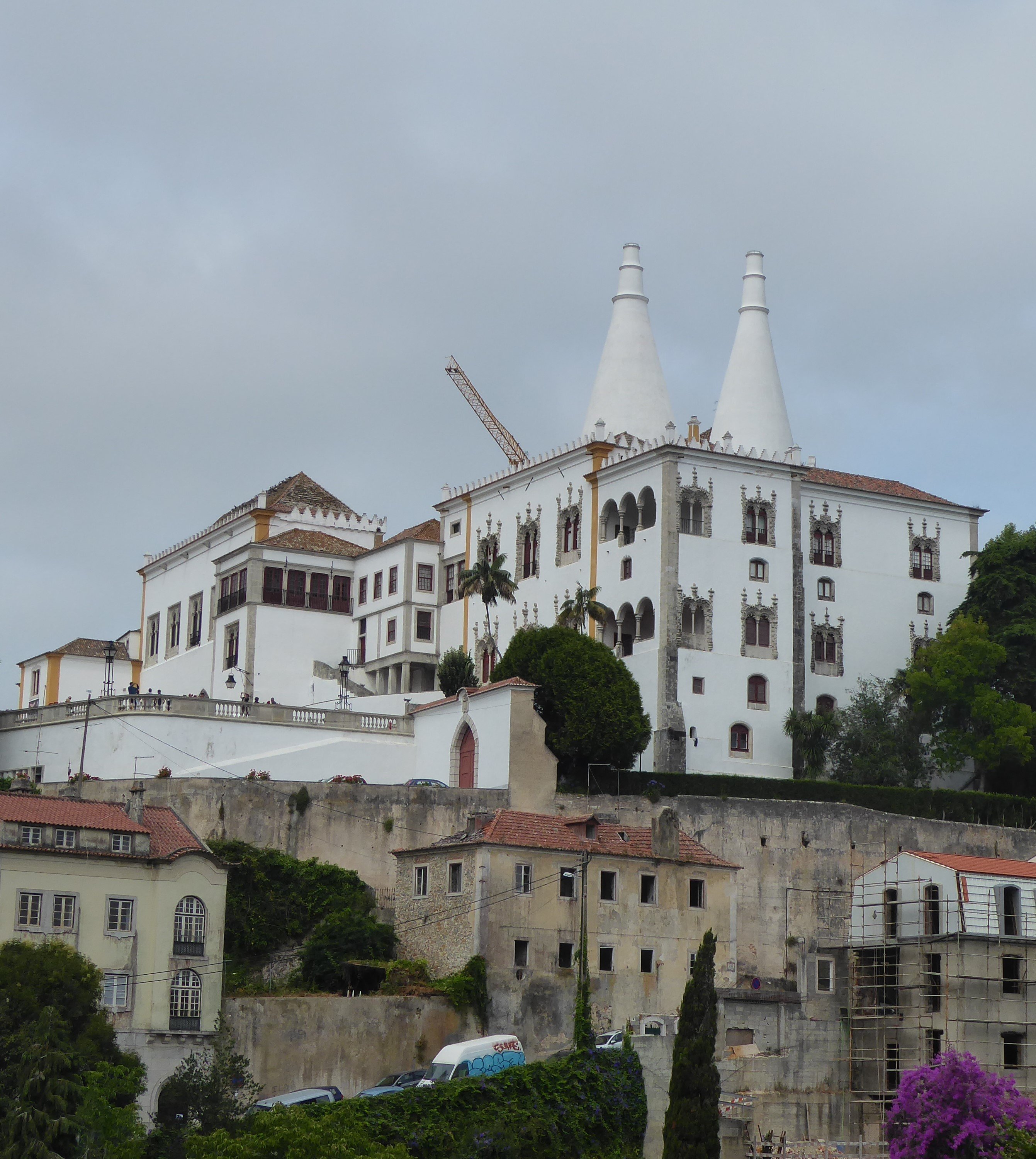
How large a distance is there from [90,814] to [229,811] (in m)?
8.38

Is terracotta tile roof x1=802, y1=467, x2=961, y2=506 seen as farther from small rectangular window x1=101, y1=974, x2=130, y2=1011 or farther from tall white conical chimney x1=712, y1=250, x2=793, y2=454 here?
small rectangular window x1=101, y1=974, x2=130, y2=1011

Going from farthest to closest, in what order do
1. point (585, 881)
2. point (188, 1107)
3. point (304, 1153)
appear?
point (585, 881) < point (188, 1107) < point (304, 1153)

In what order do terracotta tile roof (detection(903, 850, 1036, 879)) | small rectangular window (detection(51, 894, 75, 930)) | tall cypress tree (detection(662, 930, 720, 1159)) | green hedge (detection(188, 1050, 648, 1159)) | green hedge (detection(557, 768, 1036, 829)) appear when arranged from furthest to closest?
green hedge (detection(557, 768, 1036, 829)) → terracotta tile roof (detection(903, 850, 1036, 879)) → small rectangular window (detection(51, 894, 75, 930)) → tall cypress tree (detection(662, 930, 720, 1159)) → green hedge (detection(188, 1050, 648, 1159))

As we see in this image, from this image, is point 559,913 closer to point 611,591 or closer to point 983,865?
point 983,865

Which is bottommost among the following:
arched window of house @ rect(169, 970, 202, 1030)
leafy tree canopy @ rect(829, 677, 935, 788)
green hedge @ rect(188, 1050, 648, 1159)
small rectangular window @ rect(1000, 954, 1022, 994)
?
green hedge @ rect(188, 1050, 648, 1159)

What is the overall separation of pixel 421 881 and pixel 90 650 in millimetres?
44087

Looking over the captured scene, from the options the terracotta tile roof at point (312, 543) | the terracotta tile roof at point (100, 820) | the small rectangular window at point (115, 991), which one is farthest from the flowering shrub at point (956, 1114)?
the terracotta tile roof at point (312, 543)

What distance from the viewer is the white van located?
56312mm

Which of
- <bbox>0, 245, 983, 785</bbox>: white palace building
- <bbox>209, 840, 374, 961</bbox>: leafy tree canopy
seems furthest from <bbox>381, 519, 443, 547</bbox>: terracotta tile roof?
<bbox>209, 840, 374, 961</bbox>: leafy tree canopy

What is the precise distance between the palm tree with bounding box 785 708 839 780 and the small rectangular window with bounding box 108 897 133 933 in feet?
90.8

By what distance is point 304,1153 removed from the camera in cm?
4894

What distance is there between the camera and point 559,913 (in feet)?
206

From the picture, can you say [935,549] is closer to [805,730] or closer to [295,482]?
[805,730]

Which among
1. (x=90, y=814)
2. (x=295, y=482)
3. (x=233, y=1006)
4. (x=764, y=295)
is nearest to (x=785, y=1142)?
(x=233, y=1006)
